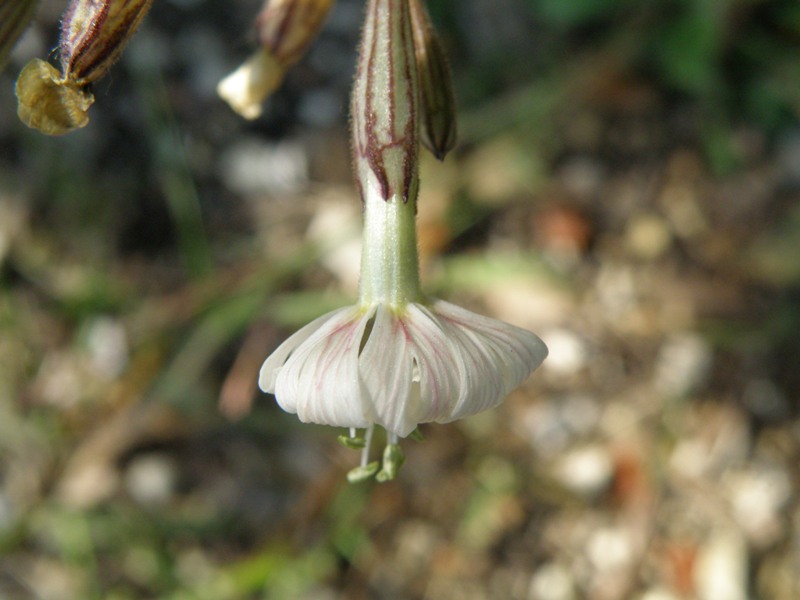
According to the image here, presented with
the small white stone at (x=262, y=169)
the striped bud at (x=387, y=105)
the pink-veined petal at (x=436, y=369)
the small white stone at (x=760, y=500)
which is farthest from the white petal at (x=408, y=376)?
the small white stone at (x=262, y=169)

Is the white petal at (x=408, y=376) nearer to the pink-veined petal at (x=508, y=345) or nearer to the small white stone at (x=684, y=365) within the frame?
the pink-veined petal at (x=508, y=345)

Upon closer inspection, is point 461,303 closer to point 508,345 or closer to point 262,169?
point 262,169

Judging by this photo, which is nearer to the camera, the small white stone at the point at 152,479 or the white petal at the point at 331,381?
the white petal at the point at 331,381

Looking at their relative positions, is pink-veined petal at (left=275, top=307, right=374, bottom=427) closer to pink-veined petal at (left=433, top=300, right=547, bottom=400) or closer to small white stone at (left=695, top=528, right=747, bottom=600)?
pink-veined petal at (left=433, top=300, right=547, bottom=400)

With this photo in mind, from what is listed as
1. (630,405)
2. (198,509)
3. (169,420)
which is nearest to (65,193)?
(169,420)

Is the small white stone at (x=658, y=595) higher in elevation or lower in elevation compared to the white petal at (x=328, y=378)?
lower

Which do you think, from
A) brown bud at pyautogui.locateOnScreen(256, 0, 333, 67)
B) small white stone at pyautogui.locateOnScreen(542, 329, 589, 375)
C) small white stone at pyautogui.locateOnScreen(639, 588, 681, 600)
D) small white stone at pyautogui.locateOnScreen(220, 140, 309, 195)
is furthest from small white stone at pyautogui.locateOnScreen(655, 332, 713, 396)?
brown bud at pyautogui.locateOnScreen(256, 0, 333, 67)

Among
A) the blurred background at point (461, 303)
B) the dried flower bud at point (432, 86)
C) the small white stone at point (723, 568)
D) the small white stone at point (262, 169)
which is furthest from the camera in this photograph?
the small white stone at point (262, 169)
